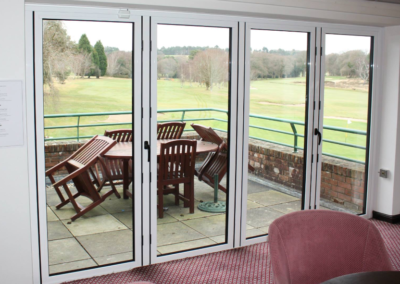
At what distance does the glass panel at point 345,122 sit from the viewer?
481 centimetres

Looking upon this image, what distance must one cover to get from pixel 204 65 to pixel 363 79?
82.2 inches

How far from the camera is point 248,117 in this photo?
4293 mm

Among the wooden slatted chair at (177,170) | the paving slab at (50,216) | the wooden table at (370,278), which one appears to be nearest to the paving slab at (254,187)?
the wooden slatted chair at (177,170)

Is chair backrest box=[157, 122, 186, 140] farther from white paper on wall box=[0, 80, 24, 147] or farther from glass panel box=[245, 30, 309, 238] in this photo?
white paper on wall box=[0, 80, 24, 147]

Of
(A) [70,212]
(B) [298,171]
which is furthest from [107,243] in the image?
(B) [298,171]

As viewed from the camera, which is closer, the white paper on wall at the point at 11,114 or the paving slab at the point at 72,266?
the white paper on wall at the point at 11,114

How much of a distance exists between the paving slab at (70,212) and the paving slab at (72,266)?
37 centimetres

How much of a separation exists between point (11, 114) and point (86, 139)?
666 mm

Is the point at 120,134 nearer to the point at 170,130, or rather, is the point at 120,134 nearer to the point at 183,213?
the point at 170,130

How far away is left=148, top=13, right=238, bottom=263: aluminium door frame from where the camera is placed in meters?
3.78

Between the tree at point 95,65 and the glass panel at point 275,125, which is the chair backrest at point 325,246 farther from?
the tree at point 95,65

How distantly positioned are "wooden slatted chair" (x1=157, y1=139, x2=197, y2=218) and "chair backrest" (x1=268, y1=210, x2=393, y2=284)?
5.29 ft

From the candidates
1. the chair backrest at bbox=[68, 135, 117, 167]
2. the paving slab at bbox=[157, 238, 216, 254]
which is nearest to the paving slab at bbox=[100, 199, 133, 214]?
the chair backrest at bbox=[68, 135, 117, 167]

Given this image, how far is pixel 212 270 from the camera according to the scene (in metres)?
3.92
